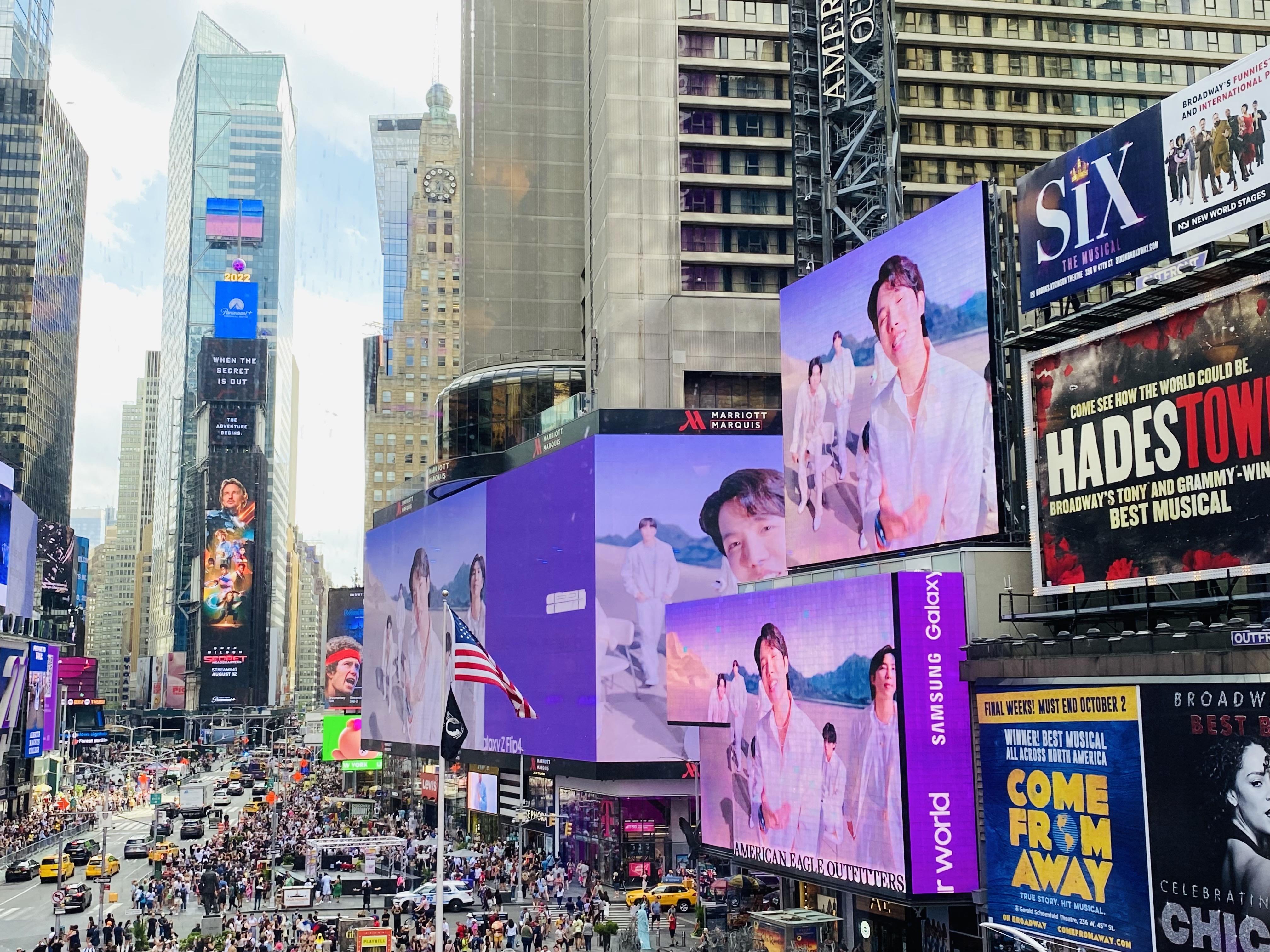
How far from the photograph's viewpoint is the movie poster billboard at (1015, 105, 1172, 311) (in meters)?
31.7

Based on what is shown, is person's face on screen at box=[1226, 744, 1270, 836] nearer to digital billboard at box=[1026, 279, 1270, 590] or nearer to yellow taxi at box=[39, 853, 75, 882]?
digital billboard at box=[1026, 279, 1270, 590]

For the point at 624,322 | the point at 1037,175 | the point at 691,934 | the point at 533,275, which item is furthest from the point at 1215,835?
the point at 533,275

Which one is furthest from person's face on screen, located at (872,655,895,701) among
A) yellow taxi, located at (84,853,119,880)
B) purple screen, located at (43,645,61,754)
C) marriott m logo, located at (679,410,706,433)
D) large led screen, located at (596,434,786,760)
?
purple screen, located at (43,645,61,754)

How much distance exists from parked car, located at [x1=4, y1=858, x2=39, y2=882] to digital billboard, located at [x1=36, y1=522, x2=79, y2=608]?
8072 centimetres

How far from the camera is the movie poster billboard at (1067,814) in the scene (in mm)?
29828

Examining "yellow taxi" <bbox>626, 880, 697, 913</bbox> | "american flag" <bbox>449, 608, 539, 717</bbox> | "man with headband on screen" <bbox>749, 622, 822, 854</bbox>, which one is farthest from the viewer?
"yellow taxi" <bbox>626, 880, 697, 913</bbox>

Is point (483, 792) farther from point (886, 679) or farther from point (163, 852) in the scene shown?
point (886, 679)

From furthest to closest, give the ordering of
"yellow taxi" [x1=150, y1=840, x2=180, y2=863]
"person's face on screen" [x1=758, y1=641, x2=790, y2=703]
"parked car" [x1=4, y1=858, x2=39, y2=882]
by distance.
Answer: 1. "parked car" [x1=4, y1=858, x2=39, y2=882]
2. "yellow taxi" [x1=150, y1=840, x2=180, y2=863]
3. "person's face on screen" [x1=758, y1=641, x2=790, y2=703]

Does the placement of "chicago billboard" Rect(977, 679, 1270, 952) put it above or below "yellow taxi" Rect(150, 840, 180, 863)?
above

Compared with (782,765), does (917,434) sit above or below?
above

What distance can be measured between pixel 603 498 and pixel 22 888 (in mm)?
34885

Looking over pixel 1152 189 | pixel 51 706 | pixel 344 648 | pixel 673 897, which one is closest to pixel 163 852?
pixel 673 897

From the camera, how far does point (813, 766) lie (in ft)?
134

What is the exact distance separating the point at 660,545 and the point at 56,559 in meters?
105
